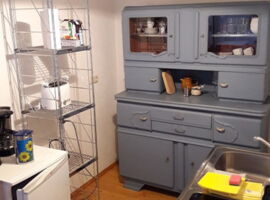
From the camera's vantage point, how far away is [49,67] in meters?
2.74

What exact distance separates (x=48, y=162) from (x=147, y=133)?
3.96ft

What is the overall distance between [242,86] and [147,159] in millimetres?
1058

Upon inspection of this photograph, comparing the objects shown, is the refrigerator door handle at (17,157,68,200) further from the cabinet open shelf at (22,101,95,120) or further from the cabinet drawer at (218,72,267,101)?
the cabinet drawer at (218,72,267,101)

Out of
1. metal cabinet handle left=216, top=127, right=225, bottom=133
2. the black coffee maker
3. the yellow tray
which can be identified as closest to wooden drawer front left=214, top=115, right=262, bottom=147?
metal cabinet handle left=216, top=127, right=225, bottom=133

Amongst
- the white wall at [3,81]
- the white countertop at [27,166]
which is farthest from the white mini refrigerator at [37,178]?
the white wall at [3,81]

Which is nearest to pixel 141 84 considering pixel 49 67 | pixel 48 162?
pixel 49 67

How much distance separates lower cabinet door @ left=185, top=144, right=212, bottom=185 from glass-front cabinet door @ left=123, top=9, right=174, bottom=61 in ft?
2.57

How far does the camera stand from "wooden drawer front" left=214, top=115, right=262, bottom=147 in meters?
2.54

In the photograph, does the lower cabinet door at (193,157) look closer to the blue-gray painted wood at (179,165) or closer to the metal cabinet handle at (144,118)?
the blue-gray painted wood at (179,165)

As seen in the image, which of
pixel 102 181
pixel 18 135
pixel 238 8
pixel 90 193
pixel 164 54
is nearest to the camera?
pixel 18 135

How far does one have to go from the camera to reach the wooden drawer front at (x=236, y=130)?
2.54 meters

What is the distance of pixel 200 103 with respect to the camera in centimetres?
273

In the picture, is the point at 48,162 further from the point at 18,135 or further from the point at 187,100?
the point at 187,100

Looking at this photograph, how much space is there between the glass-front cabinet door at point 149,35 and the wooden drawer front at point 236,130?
27.5 inches
